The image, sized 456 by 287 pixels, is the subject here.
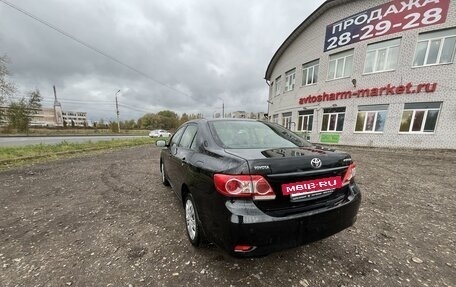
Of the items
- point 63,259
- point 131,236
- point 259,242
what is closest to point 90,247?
point 63,259

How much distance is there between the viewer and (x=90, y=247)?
96.0 inches

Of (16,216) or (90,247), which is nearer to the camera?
(90,247)

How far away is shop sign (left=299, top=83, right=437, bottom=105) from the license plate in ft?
46.1

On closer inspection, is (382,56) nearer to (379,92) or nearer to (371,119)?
(379,92)

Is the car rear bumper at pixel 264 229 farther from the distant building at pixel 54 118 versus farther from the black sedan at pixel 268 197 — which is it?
the distant building at pixel 54 118

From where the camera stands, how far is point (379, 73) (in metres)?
12.7

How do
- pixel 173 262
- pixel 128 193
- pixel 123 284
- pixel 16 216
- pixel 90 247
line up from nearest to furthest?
pixel 123 284 < pixel 173 262 < pixel 90 247 < pixel 16 216 < pixel 128 193

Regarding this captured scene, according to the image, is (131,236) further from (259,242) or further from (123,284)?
(259,242)

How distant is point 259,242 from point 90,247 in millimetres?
2169

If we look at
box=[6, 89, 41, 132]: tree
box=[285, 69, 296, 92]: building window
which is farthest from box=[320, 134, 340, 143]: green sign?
box=[6, 89, 41, 132]: tree

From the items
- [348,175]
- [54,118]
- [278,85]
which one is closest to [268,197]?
[348,175]

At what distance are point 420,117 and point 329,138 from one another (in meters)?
5.26

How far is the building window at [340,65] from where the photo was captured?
1436 cm

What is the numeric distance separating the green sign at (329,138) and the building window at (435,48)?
6.02 meters
